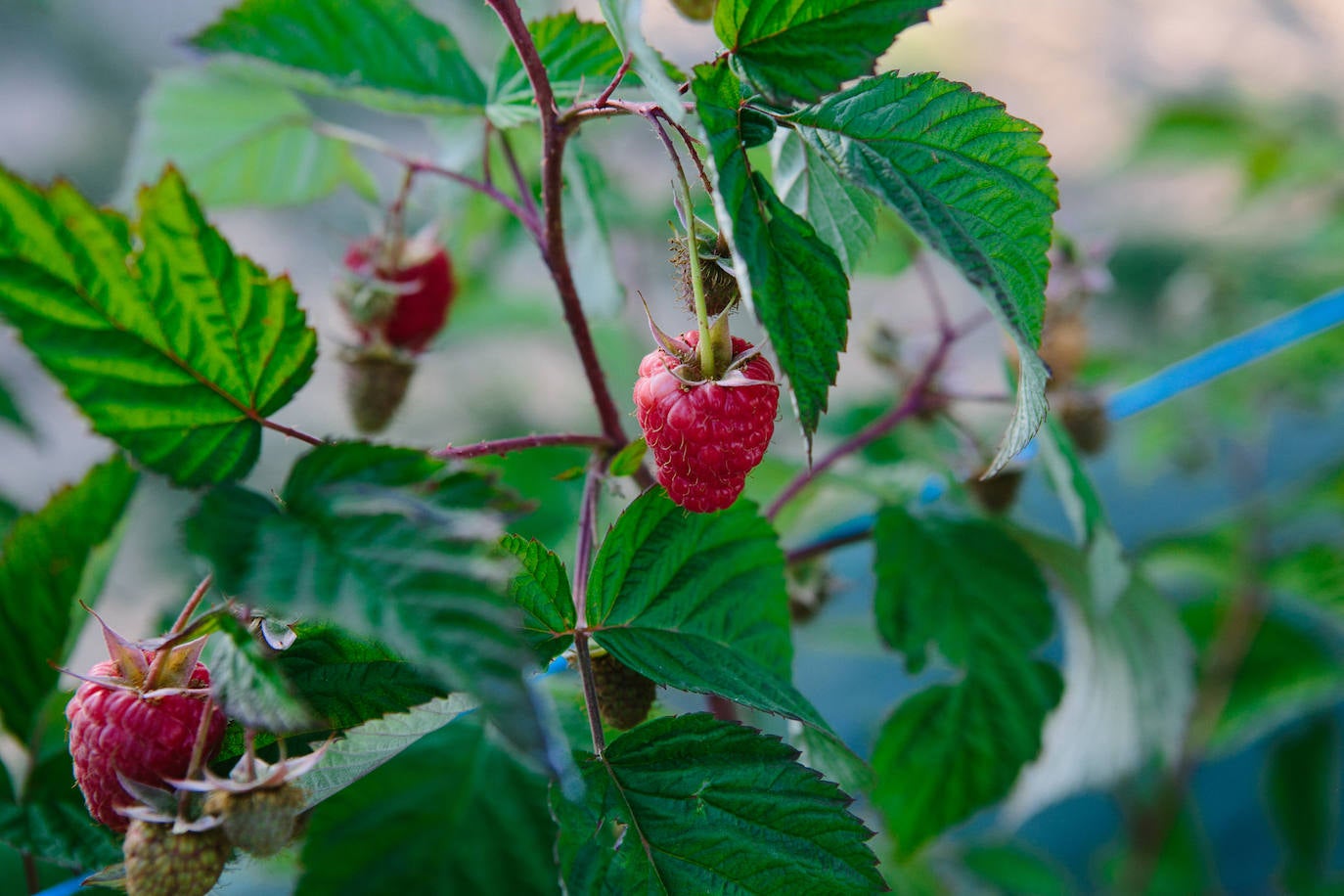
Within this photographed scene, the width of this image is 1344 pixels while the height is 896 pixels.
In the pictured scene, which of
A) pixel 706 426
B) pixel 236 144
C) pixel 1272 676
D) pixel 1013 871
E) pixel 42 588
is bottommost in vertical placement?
pixel 1013 871

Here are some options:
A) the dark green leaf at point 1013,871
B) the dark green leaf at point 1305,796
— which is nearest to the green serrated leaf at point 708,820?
the dark green leaf at point 1013,871

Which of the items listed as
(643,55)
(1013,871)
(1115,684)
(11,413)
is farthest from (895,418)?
(1013,871)

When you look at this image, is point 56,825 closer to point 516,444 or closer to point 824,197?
point 516,444

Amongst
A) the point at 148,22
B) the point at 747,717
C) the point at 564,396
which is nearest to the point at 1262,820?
the point at 564,396

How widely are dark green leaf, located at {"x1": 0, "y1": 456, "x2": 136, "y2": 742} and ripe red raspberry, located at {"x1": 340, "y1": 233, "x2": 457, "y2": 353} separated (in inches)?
6.1

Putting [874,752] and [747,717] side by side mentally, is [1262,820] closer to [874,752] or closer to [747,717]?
[874,752]

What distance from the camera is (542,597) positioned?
331 millimetres

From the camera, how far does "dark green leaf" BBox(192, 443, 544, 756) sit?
226 mm

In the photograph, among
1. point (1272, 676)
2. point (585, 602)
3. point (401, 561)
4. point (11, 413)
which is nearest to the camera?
point (401, 561)

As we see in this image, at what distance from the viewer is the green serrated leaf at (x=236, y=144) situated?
632 mm

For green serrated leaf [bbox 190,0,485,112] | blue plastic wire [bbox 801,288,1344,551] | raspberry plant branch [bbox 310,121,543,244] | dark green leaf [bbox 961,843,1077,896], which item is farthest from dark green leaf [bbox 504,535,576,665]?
dark green leaf [bbox 961,843,1077,896]

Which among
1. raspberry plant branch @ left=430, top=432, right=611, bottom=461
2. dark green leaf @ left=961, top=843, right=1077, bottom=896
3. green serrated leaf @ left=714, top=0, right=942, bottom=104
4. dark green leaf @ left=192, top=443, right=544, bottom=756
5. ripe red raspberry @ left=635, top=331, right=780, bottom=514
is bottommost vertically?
dark green leaf @ left=961, top=843, right=1077, bottom=896

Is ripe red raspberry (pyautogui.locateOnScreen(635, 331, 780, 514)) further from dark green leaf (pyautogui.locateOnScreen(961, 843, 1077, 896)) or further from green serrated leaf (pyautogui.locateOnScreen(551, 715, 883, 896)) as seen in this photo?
dark green leaf (pyautogui.locateOnScreen(961, 843, 1077, 896))

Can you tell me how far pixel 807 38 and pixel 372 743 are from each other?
0.24 metres
